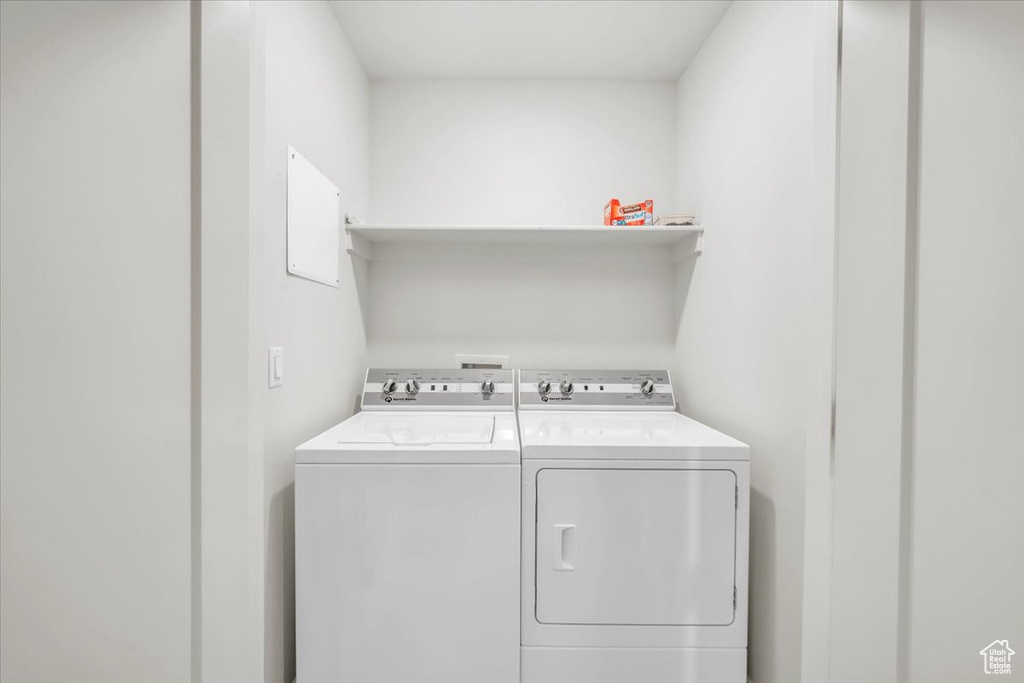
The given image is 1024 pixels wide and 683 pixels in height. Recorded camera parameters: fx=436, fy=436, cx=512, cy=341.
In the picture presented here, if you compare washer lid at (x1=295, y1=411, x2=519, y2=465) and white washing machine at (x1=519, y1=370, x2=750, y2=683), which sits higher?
washer lid at (x1=295, y1=411, x2=519, y2=465)

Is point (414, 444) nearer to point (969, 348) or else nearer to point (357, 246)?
point (357, 246)

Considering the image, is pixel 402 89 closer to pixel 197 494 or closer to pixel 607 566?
pixel 197 494

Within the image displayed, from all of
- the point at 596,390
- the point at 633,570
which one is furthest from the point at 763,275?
the point at 633,570

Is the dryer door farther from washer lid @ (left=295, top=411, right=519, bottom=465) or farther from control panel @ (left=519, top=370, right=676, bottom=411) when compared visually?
control panel @ (left=519, top=370, right=676, bottom=411)

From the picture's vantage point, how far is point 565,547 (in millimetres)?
1249

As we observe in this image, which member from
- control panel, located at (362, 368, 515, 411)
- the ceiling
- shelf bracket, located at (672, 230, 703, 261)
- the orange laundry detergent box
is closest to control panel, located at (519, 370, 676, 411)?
control panel, located at (362, 368, 515, 411)

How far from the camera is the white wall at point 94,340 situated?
0.88m

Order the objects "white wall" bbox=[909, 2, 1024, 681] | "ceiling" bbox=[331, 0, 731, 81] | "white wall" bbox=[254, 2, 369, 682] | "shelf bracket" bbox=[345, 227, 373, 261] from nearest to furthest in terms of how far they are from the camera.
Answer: "white wall" bbox=[909, 2, 1024, 681] → "white wall" bbox=[254, 2, 369, 682] → "ceiling" bbox=[331, 0, 731, 81] → "shelf bracket" bbox=[345, 227, 373, 261]

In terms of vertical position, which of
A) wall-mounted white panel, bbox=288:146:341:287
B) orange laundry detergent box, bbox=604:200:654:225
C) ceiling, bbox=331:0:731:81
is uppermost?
ceiling, bbox=331:0:731:81

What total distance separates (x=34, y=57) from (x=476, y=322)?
1545 mm

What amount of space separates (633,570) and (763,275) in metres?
0.98

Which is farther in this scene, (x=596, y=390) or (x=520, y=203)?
(x=520, y=203)

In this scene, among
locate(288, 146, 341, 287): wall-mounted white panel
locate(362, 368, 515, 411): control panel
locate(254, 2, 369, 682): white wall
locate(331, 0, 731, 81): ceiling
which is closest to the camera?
locate(254, 2, 369, 682): white wall

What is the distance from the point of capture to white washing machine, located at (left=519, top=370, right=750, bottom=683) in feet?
4.08
